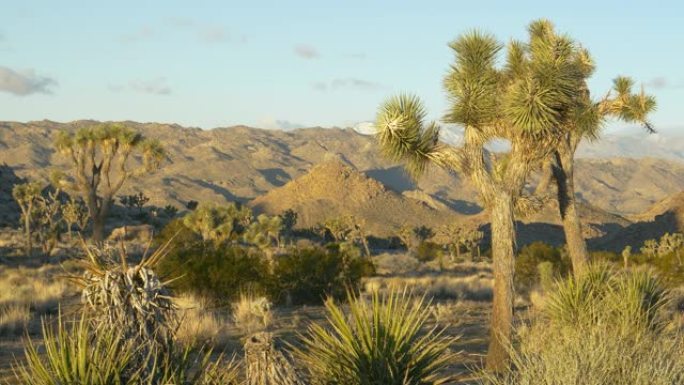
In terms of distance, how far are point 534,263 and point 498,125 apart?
918 inches

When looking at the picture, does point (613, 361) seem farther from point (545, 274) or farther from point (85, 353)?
point (545, 274)

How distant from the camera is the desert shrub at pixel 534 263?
31945mm

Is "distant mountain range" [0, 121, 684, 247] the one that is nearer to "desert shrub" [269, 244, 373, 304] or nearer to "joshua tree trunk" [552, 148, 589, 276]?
"joshua tree trunk" [552, 148, 589, 276]

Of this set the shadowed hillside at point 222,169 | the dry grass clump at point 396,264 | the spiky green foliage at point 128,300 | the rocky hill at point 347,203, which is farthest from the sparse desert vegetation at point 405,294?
the shadowed hillside at point 222,169

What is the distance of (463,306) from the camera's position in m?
21.2

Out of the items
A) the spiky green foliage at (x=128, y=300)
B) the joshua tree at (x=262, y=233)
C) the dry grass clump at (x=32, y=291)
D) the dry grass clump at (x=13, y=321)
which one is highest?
the joshua tree at (x=262, y=233)

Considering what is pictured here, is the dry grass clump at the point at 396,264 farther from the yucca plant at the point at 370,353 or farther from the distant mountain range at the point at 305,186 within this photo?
the yucca plant at the point at 370,353

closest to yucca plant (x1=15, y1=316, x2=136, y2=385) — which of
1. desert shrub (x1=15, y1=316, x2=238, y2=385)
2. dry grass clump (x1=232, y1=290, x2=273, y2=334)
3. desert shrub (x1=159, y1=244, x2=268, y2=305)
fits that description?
desert shrub (x1=15, y1=316, x2=238, y2=385)

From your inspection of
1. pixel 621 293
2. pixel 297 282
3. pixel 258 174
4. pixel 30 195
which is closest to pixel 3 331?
pixel 297 282

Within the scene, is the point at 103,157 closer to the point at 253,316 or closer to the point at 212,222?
the point at 212,222

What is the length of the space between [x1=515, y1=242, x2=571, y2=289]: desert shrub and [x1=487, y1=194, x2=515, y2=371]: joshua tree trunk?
16741 millimetres

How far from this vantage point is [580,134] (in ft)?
47.4

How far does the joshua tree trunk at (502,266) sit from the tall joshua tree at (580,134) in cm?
267

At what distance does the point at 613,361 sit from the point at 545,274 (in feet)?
62.3
